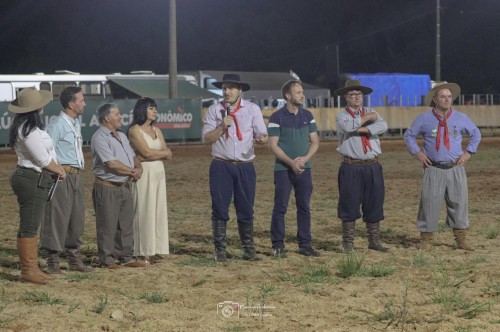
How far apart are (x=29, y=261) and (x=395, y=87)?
4069 cm

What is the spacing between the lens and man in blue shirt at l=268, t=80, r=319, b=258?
1063 cm

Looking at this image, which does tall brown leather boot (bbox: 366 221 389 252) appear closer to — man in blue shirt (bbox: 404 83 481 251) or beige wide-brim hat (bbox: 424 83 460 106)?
man in blue shirt (bbox: 404 83 481 251)

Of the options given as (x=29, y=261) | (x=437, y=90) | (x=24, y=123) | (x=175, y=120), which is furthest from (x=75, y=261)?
(x=175, y=120)

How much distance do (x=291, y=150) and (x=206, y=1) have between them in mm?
73288

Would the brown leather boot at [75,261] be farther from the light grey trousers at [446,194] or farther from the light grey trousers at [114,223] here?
the light grey trousers at [446,194]

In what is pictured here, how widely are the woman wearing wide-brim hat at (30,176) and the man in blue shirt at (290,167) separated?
8.62 feet

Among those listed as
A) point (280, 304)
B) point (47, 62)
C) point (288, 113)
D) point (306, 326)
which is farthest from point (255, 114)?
point (47, 62)

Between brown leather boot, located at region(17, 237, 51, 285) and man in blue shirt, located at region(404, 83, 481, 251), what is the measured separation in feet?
14.2

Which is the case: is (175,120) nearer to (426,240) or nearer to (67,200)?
(426,240)

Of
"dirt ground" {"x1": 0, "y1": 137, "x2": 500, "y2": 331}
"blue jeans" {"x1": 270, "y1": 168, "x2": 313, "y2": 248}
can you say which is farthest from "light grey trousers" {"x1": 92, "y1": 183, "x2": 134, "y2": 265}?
"blue jeans" {"x1": 270, "y1": 168, "x2": 313, "y2": 248}

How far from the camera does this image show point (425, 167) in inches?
441

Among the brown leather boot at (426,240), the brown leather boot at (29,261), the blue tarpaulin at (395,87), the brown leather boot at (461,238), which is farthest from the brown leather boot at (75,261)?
the blue tarpaulin at (395,87)

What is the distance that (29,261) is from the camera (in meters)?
8.83

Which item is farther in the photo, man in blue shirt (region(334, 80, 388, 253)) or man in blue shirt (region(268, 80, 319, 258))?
man in blue shirt (region(334, 80, 388, 253))
